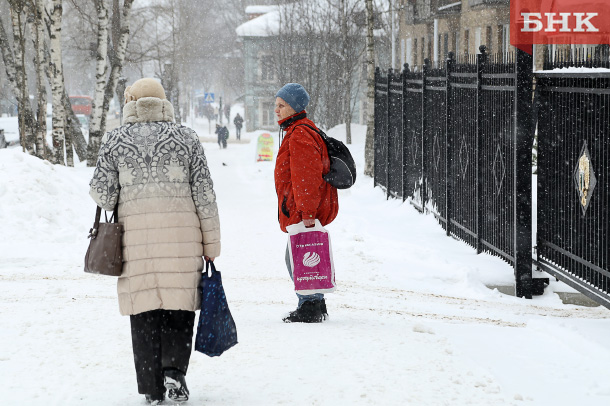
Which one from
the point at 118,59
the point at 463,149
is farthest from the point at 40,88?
the point at 463,149

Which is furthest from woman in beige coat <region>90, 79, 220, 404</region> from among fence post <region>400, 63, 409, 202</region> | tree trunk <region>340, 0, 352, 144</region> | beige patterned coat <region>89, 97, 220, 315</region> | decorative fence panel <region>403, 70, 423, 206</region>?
tree trunk <region>340, 0, 352, 144</region>

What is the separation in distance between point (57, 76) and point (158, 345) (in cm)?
1658

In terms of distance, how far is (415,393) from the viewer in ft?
16.0

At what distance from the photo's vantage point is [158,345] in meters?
4.73

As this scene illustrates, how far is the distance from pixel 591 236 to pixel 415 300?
1758 millimetres

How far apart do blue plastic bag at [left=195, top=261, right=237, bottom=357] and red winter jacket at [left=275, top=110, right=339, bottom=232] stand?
161cm

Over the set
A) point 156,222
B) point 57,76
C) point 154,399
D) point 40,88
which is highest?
point 57,76

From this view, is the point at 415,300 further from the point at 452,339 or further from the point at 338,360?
the point at 338,360

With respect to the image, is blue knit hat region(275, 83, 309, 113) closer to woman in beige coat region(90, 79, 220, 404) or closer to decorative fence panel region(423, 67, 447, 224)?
woman in beige coat region(90, 79, 220, 404)

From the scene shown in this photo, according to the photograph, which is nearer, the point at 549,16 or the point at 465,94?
the point at 465,94

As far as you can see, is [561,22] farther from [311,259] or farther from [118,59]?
[311,259]

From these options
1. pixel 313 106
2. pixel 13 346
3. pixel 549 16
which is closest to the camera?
pixel 13 346

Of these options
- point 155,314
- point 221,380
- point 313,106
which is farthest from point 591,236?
point 313,106

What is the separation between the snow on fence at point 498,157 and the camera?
6.93 metres
